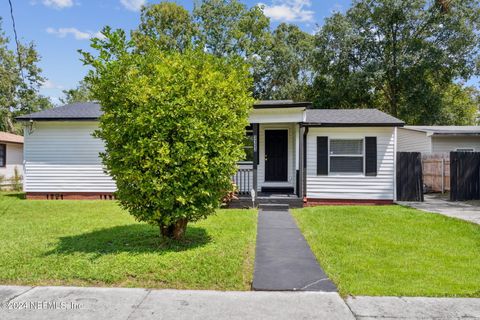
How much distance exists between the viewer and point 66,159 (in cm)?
1314

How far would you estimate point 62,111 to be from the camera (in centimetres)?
1371

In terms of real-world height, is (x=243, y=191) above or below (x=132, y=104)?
below

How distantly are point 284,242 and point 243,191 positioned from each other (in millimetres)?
5683

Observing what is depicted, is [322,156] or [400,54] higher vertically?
[400,54]

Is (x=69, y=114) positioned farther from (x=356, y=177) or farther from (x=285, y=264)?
(x=285, y=264)

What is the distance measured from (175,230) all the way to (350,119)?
26.2ft

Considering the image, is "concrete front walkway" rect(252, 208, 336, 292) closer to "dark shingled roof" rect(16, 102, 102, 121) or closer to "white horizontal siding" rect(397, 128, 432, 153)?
"dark shingled roof" rect(16, 102, 102, 121)

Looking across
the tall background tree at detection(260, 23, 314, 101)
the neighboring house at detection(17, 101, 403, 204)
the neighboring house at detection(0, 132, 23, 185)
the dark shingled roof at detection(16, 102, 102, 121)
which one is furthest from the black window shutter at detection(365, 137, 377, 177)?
the neighboring house at detection(0, 132, 23, 185)

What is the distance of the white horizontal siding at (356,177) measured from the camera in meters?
11.8

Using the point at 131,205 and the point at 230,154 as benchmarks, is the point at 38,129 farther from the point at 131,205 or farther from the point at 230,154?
the point at 230,154

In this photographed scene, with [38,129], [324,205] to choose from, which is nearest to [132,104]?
[324,205]

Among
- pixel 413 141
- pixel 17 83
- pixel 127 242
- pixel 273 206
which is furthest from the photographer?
pixel 17 83

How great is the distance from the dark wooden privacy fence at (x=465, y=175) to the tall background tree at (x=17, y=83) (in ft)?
99.6

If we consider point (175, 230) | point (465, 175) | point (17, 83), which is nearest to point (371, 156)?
point (465, 175)
